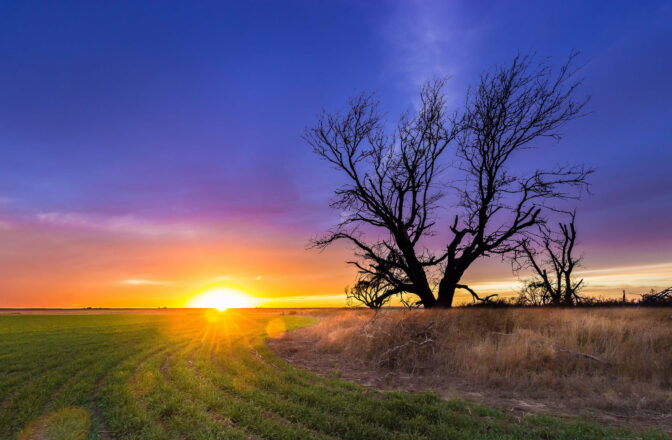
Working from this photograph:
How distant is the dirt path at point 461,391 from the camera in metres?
6.67

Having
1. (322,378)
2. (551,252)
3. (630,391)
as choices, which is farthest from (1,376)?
(551,252)

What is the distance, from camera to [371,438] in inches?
223

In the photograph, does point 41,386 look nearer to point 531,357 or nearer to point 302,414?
point 302,414

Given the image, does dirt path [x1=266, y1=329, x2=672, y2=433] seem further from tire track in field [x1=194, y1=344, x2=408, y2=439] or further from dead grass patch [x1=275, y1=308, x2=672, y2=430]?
tire track in field [x1=194, y1=344, x2=408, y2=439]

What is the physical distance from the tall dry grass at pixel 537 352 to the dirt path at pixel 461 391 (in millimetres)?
182

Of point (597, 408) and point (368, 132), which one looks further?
point (368, 132)

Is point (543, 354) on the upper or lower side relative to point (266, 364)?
upper

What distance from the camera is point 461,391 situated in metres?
8.62

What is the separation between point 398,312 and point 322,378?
6.65 m

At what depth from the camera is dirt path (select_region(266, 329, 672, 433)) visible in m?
6.67

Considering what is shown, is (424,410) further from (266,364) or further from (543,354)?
(266,364)

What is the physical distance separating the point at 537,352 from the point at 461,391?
2.81 meters

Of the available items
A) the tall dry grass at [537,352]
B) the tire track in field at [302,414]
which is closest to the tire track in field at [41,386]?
the tire track in field at [302,414]

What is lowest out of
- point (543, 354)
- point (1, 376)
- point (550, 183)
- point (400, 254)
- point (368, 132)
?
point (1, 376)
